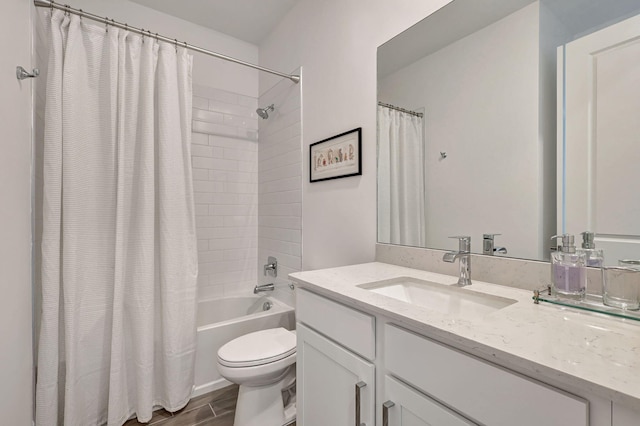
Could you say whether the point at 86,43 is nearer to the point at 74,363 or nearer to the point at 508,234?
the point at 74,363

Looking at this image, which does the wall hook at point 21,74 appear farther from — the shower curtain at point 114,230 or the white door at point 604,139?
the white door at point 604,139

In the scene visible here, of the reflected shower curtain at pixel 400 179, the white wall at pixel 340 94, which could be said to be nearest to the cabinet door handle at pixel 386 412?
the reflected shower curtain at pixel 400 179

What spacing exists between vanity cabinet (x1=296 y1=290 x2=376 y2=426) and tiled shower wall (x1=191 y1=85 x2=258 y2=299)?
5.07 ft

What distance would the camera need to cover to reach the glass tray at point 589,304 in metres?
0.70

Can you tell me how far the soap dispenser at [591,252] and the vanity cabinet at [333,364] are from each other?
2.14 ft

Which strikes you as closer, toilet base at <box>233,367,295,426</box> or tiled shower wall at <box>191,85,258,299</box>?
toilet base at <box>233,367,295,426</box>

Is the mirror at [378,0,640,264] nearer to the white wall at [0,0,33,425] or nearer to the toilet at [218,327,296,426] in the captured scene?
the toilet at [218,327,296,426]

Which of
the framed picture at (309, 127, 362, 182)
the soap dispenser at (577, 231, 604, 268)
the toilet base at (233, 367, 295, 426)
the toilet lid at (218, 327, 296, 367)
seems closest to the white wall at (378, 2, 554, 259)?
the soap dispenser at (577, 231, 604, 268)

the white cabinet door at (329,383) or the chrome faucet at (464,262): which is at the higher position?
the chrome faucet at (464,262)

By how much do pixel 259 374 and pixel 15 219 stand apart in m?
1.24

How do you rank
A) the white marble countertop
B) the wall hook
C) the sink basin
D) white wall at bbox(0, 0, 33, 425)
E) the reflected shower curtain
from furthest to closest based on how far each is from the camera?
the reflected shower curtain < the wall hook < white wall at bbox(0, 0, 33, 425) < the sink basin < the white marble countertop

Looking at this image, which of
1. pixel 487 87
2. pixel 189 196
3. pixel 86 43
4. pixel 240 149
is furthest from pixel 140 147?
pixel 487 87

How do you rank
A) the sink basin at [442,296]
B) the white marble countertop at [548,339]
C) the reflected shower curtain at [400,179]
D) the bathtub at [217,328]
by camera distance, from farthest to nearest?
the bathtub at [217,328] → the reflected shower curtain at [400,179] → the sink basin at [442,296] → the white marble countertop at [548,339]

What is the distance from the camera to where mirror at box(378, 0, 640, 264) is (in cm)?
83
